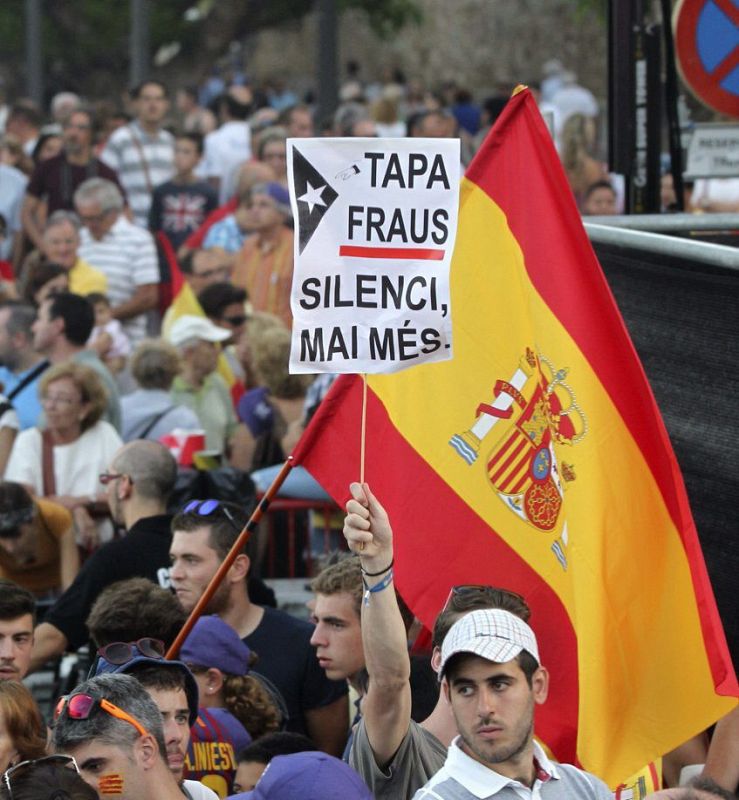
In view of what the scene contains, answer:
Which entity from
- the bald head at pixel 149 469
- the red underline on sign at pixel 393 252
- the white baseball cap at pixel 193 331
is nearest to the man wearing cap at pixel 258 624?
the bald head at pixel 149 469

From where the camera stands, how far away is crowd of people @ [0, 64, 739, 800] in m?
4.67

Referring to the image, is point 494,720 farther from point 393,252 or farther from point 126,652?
point 393,252

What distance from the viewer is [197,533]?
684cm

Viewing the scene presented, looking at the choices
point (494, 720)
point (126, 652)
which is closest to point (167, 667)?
point (126, 652)

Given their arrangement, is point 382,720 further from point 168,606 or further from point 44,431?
point 44,431

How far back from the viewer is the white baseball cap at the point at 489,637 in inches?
184

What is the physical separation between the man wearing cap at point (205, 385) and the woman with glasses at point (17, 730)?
4586 millimetres

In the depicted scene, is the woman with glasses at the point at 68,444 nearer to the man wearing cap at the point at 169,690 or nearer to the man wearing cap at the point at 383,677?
the man wearing cap at the point at 169,690

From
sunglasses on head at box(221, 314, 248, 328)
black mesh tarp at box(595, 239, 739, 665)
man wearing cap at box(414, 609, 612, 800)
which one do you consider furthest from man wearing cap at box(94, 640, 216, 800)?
sunglasses on head at box(221, 314, 248, 328)

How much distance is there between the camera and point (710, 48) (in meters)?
8.09

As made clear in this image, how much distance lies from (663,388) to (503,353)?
0.89 metres

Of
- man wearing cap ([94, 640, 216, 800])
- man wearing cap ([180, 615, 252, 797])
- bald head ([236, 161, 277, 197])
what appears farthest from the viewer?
bald head ([236, 161, 277, 197])

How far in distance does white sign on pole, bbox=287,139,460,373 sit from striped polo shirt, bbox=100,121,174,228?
36.1 feet

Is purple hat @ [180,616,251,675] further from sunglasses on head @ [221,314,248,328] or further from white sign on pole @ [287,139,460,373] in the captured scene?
sunglasses on head @ [221,314,248,328]
